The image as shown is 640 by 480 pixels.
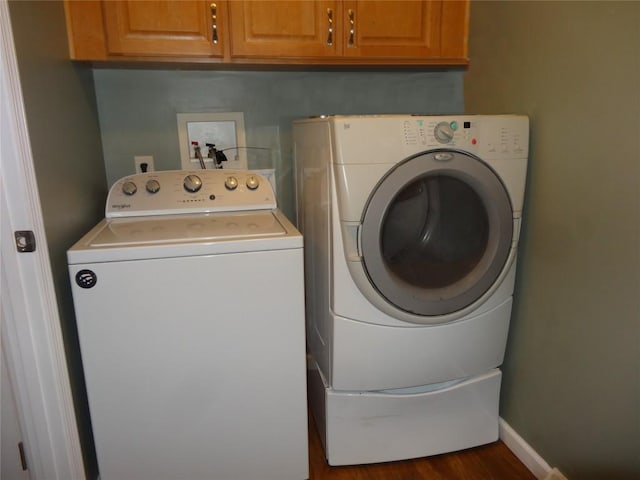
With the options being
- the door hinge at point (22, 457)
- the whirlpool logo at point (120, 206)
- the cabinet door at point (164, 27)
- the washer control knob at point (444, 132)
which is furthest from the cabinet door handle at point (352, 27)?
the door hinge at point (22, 457)

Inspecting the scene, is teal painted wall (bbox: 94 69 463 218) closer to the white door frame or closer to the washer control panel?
the washer control panel

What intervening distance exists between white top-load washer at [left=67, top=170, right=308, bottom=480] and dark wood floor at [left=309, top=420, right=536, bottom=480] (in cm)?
19

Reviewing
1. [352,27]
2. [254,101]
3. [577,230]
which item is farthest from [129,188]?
[577,230]

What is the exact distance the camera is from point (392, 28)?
5.48 ft

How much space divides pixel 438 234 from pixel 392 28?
0.81 metres

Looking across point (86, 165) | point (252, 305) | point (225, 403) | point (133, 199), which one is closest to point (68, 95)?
point (86, 165)

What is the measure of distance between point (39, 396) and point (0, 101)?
762 millimetres

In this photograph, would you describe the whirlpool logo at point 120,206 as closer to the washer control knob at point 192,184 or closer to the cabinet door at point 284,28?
the washer control knob at point 192,184

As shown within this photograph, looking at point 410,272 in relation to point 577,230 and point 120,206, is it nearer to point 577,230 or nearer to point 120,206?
point 577,230

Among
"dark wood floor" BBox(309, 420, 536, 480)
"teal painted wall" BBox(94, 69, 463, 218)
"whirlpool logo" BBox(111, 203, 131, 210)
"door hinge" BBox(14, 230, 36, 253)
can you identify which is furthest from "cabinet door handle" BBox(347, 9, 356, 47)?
"dark wood floor" BBox(309, 420, 536, 480)

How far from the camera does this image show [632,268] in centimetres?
115

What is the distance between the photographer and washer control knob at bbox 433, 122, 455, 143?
4.38 ft

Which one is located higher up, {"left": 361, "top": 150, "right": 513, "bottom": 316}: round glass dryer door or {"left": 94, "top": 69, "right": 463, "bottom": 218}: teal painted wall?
{"left": 94, "top": 69, "right": 463, "bottom": 218}: teal painted wall

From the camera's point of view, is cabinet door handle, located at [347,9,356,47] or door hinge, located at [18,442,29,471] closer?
door hinge, located at [18,442,29,471]
